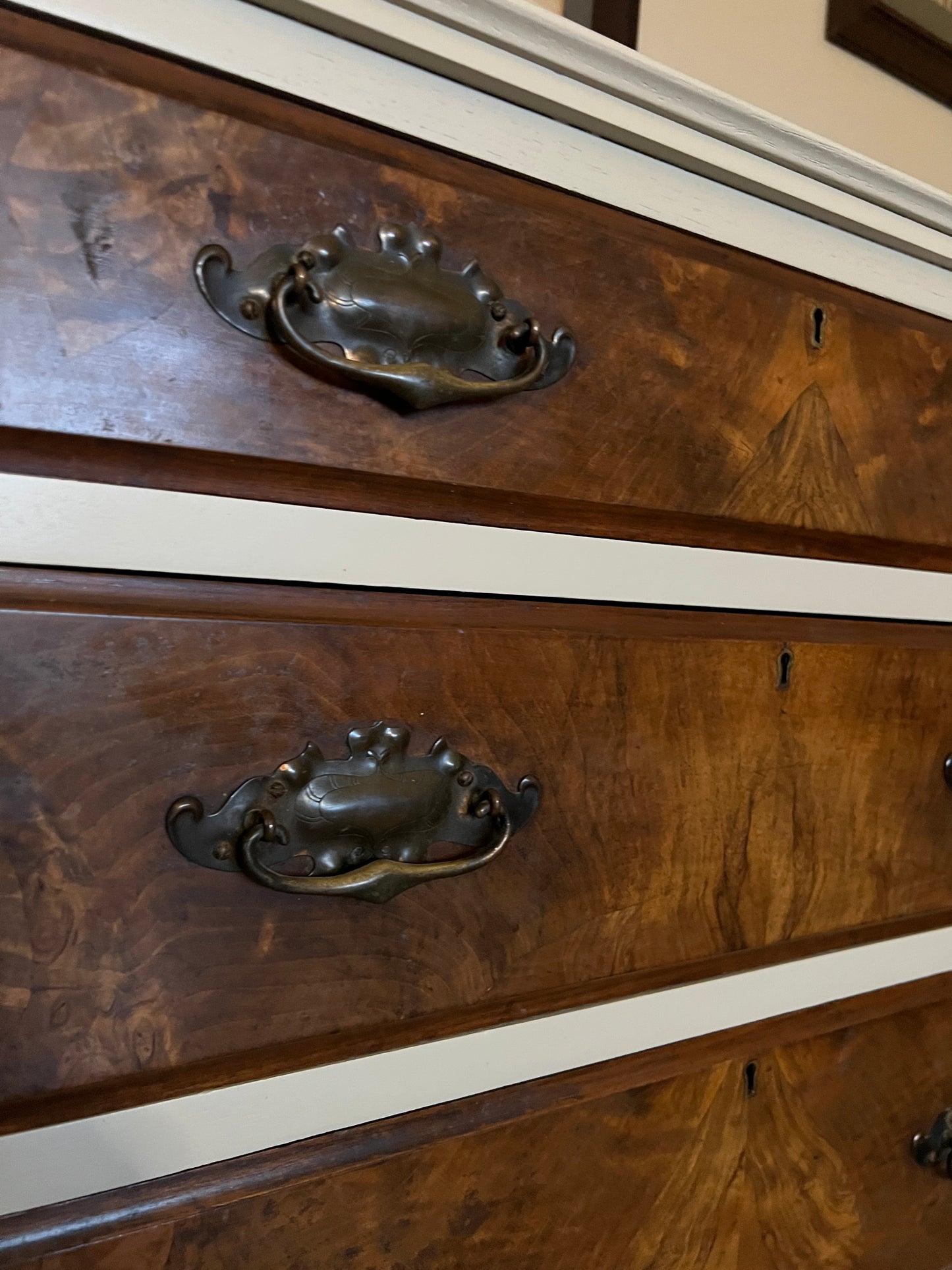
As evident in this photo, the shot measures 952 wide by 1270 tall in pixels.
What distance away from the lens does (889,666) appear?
555 millimetres

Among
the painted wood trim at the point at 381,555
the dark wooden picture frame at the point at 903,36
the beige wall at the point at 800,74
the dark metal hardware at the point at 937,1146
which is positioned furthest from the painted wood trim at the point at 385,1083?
the dark wooden picture frame at the point at 903,36

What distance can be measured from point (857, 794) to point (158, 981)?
426 millimetres

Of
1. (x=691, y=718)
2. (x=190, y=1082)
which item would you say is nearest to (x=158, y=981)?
(x=190, y=1082)

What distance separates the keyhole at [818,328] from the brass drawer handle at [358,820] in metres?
0.34

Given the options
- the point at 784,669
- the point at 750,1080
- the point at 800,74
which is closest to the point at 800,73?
the point at 800,74

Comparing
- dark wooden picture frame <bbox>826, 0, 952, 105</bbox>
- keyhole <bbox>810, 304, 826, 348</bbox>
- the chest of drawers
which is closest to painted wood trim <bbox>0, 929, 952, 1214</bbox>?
the chest of drawers

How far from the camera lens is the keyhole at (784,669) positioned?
1.67 ft

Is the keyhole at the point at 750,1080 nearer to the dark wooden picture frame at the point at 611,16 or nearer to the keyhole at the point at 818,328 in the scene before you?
the keyhole at the point at 818,328

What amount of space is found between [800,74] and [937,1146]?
1.11 meters

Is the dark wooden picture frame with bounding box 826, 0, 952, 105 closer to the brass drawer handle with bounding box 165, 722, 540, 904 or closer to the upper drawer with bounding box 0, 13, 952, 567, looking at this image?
the upper drawer with bounding box 0, 13, 952, 567

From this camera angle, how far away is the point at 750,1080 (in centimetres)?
52

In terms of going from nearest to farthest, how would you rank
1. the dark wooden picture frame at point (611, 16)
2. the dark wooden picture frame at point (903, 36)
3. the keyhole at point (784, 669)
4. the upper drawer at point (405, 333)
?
the upper drawer at point (405, 333) < the keyhole at point (784, 669) < the dark wooden picture frame at point (611, 16) < the dark wooden picture frame at point (903, 36)

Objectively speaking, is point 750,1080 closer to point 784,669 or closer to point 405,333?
point 784,669

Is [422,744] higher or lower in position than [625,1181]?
higher
